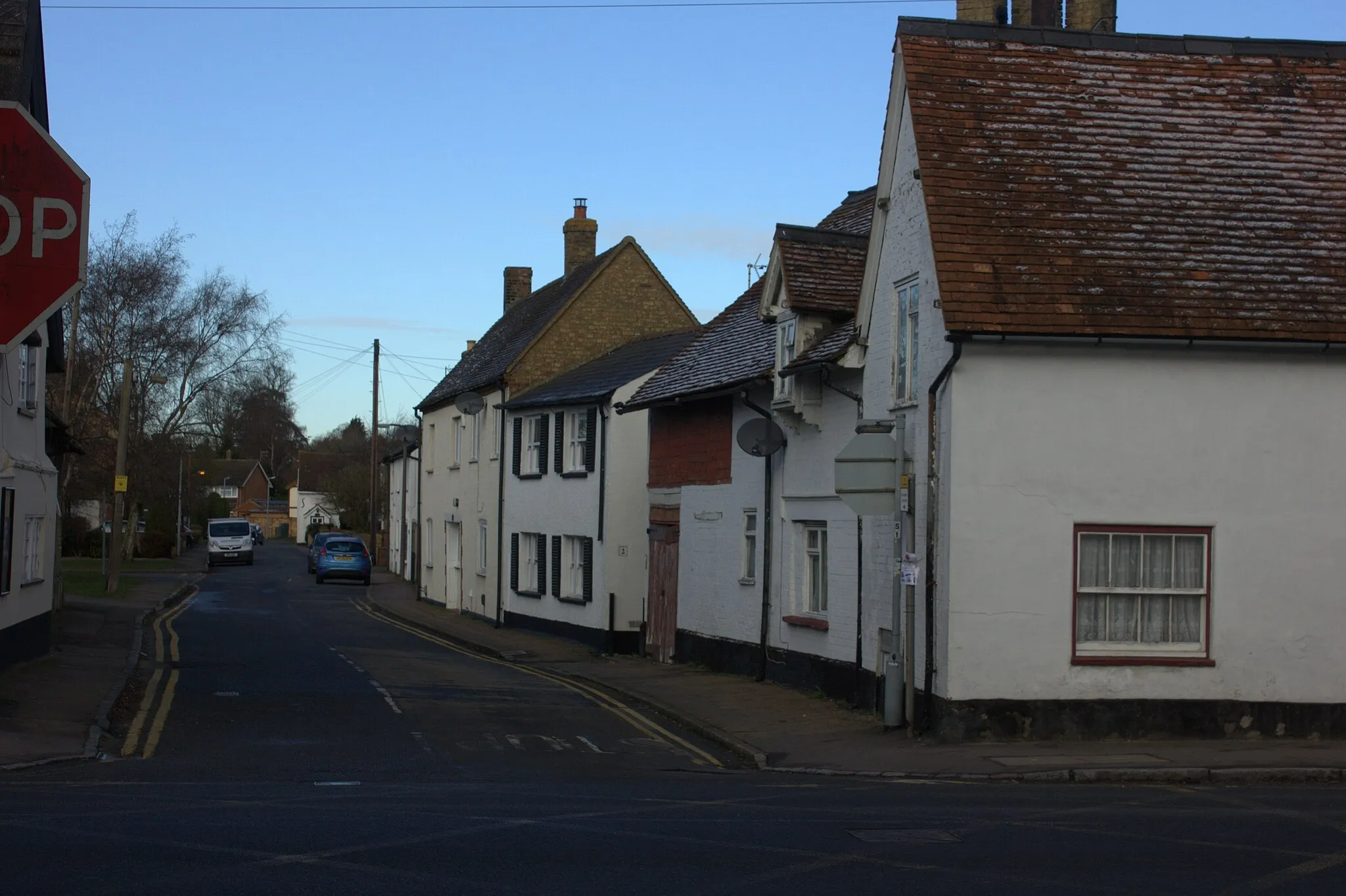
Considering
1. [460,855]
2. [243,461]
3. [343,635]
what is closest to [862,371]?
[460,855]

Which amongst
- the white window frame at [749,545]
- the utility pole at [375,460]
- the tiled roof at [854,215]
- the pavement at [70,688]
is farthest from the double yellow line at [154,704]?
the utility pole at [375,460]

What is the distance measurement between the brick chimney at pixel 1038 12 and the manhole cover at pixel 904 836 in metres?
15.6

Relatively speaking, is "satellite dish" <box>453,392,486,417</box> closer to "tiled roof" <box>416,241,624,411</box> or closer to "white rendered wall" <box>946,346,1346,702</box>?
"tiled roof" <box>416,241,624,411</box>

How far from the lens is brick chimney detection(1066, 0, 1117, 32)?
22.0m

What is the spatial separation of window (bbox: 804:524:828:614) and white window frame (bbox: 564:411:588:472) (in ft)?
38.3

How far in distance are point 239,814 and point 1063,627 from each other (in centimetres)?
881

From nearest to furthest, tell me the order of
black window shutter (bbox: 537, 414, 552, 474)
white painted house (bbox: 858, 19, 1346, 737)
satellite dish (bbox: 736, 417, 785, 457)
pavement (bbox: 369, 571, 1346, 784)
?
pavement (bbox: 369, 571, 1346, 784)
white painted house (bbox: 858, 19, 1346, 737)
satellite dish (bbox: 736, 417, 785, 457)
black window shutter (bbox: 537, 414, 552, 474)

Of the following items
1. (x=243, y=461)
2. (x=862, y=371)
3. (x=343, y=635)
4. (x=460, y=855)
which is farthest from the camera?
(x=243, y=461)

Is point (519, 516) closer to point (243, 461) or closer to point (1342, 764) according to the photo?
point (1342, 764)

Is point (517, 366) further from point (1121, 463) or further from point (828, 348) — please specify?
point (1121, 463)

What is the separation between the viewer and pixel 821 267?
20.2m

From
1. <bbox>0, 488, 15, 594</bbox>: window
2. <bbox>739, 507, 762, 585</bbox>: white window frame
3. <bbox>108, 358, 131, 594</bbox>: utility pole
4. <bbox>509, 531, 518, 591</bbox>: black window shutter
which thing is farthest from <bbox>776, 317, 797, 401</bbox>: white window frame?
<bbox>108, 358, 131, 594</bbox>: utility pole

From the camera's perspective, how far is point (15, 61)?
19.6 metres

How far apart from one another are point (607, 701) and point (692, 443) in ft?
21.1
